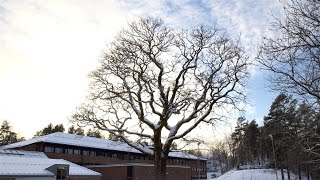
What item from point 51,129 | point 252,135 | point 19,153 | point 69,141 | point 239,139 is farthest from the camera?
point 51,129

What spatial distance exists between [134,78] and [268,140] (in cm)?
4610

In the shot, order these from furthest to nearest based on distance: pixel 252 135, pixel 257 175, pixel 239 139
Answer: pixel 239 139 → pixel 252 135 → pixel 257 175

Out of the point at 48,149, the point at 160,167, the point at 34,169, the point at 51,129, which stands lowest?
the point at 34,169

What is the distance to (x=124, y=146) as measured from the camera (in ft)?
240

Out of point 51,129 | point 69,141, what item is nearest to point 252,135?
point 69,141

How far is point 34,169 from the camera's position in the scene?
43750 millimetres

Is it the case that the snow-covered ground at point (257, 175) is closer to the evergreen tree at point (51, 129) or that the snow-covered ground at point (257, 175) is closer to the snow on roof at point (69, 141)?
the snow on roof at point (69, 141)

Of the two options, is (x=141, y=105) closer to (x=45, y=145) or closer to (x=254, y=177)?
(x=45, y=145)

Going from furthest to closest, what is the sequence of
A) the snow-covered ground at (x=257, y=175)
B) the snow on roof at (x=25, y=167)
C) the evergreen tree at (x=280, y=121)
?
the snow-covered ground at (x=257, y=175), the evergreen tree at (x=280, y=121), the snow on roof at (x=25, y=167)

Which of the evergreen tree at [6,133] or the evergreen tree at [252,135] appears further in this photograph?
the evergreen tree at [6,133]

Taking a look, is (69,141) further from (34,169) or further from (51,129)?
(51,129)

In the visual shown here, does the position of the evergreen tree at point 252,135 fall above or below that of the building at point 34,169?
above

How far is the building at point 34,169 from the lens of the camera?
40856mm

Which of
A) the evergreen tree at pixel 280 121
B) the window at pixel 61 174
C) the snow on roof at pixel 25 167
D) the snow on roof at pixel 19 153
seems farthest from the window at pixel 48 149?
the evergreen tree at pixel 280 121
